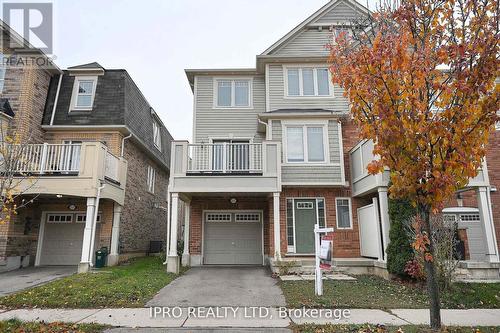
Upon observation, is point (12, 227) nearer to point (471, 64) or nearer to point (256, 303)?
point (256, 303)

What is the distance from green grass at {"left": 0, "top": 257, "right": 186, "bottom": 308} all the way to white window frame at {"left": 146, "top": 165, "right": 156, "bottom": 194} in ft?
27.6

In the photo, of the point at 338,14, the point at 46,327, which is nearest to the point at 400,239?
the point at 46,327

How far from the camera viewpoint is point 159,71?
113ft

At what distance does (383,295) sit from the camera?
307 inches

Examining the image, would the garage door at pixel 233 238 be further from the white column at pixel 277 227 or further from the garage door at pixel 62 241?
the garage door at pixel 62 241

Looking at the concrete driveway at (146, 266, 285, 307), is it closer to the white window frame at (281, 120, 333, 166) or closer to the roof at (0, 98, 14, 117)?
the white window frame at (281, 120, 333, 166)

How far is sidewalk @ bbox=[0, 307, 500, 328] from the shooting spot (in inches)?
223

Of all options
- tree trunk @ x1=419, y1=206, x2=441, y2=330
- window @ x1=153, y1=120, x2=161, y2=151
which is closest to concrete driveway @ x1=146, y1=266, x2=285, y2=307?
tree trunk @ x1=419, y1=206, x2=441, y2=330

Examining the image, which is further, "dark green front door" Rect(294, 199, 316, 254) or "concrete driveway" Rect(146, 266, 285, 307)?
"dark green front door" Rect(294, 199, 316, 254)

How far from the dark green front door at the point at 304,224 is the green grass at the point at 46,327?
8523mm

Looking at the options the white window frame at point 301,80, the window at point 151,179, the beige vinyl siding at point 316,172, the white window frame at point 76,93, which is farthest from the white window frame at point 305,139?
the window at point 151,179

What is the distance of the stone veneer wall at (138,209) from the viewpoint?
15.1 m

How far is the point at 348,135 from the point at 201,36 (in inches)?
423

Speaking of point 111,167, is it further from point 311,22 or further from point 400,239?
point 311,22
